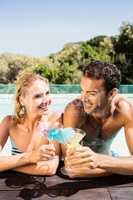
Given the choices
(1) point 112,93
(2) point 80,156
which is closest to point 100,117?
(1) point 112,93

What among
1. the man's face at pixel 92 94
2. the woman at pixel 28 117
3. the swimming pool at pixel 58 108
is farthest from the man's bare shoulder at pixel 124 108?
the swimming pool at pixel 58 108

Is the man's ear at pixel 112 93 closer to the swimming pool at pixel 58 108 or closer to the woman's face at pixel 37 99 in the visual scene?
the woman's face at pixel 37 99

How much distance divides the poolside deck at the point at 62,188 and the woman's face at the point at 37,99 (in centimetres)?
65

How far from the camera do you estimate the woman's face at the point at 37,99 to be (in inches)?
133

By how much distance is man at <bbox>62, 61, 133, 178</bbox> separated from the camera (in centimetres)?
278

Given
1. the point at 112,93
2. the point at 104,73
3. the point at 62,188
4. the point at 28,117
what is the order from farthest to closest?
the point at 28,117 → the point at 112,93 → the point at 104,73 → the point at 62,188

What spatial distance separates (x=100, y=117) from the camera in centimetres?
331

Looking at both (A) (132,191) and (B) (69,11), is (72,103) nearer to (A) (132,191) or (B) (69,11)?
(A) (132,191)

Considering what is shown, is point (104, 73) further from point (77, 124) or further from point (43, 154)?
point (43, 154)

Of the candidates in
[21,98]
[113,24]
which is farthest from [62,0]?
[21,98]

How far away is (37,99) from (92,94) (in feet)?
1.54

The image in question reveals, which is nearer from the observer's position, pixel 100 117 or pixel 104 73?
pixel 104 73

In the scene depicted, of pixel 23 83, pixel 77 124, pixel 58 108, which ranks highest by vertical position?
pixel 23 83

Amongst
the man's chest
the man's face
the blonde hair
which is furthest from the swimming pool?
the man's face
